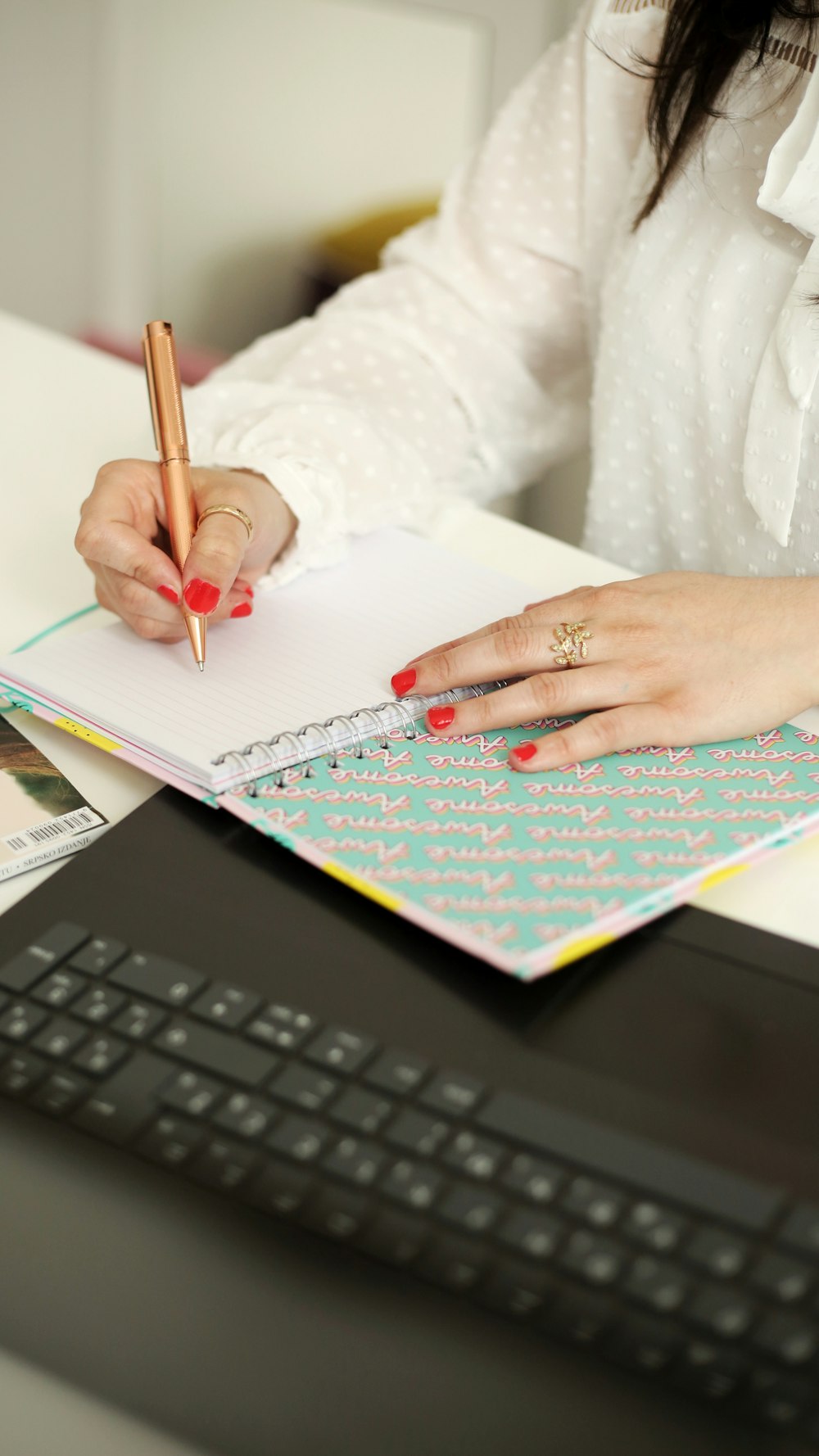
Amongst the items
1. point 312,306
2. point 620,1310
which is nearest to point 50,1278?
point 620,1310

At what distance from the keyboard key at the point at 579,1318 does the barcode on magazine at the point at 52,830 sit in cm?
29

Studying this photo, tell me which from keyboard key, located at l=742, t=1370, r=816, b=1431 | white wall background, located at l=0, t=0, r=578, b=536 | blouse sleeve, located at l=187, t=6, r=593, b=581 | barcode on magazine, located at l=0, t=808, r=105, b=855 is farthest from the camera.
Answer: white wall background, located at l=0, t=0, r=578, b=536

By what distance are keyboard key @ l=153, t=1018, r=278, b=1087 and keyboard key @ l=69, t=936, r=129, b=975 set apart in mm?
41

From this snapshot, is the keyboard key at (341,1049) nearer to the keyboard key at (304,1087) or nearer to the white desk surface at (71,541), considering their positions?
the keyboard key at (304,1087)

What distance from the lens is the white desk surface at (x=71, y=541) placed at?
1.69 feet

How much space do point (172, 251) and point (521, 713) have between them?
204cm

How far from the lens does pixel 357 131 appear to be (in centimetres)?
216

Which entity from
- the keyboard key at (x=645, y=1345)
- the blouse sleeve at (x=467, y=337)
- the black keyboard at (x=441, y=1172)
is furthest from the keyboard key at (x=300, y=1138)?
the blouse sleeve at (x=467, y=337)

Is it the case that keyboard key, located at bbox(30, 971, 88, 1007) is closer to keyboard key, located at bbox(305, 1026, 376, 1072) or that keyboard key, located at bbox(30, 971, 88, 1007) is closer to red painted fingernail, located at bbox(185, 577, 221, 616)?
keyboard key, located at bbox(305, 1026, 376, 1072)

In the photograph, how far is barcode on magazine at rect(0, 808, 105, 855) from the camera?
Result: 0.52m

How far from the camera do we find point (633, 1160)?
364 millimetres

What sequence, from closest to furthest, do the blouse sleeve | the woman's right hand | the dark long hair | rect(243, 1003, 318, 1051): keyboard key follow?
rect(243, 1003, 318, 1051): keyboard key < the woman's right hand < the dark long hair < the blouse sleeve

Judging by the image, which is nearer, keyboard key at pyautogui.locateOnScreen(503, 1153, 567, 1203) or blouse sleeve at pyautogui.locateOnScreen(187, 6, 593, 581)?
keyboard key at pyautogui.locateOnScreen(503, 1153, 567, 1203)

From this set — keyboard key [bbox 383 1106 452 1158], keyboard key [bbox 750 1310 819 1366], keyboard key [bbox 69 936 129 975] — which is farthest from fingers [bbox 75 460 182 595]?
keyboard key [bbox 750 1310 819 1366]
